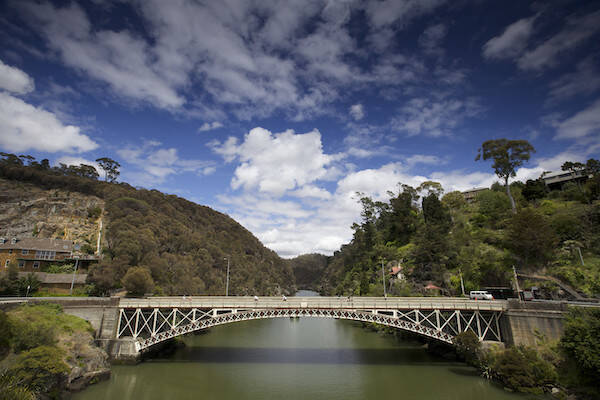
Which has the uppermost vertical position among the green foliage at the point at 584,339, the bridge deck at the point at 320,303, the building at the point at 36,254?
the building at the point at 36,254

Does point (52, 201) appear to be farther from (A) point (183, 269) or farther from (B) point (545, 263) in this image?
(B) point (545, 263)

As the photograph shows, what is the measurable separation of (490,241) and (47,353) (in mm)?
53088

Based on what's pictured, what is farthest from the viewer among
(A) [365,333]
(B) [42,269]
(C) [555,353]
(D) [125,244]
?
(D) [125,244]

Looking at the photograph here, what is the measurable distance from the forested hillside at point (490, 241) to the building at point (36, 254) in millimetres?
51940

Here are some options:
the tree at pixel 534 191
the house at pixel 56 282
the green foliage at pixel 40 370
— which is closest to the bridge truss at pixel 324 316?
the green foliage at pixel 40 370

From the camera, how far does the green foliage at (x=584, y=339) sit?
17875 mm

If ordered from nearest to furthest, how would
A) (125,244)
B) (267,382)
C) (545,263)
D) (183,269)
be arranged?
1. (267,382)
2. (545,263)
3. (125,244)
4. (183,269)

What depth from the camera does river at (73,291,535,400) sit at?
912 inches

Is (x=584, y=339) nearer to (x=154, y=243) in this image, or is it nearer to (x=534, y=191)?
(x=534, y=191)

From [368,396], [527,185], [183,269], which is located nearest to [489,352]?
[368,396]

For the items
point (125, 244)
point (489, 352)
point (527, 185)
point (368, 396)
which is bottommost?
point (368, 396)

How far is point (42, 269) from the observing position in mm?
45000

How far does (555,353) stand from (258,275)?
100 m

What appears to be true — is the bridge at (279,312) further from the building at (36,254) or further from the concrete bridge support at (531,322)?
the building at (36,254)
